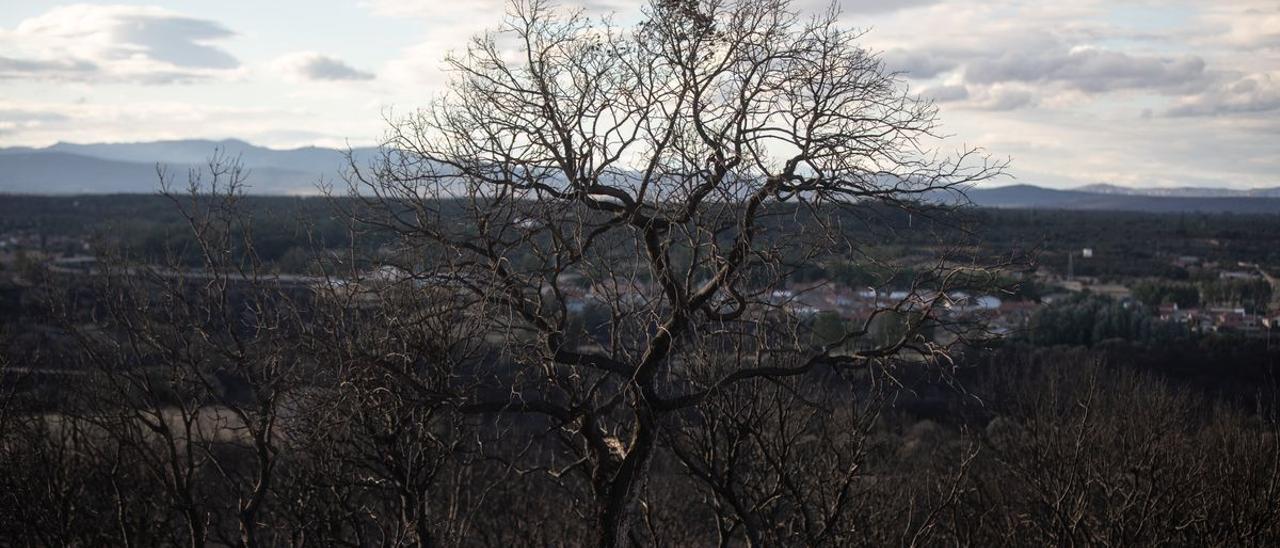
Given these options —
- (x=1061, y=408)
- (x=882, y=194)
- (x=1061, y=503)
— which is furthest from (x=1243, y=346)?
(x=882, y=194)

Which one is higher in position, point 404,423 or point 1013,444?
point 404,423

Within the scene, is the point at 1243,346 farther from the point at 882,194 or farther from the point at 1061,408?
the point at 882,194

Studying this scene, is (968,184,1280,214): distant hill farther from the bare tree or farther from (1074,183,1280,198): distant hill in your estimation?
the bare tree

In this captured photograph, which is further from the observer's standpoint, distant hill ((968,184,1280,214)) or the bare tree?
distant hill ((968,184,1280,214))

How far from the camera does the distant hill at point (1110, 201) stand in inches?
5281

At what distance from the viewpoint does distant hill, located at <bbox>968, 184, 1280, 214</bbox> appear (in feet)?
440

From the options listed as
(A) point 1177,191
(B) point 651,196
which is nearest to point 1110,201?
(A) point 1177,191

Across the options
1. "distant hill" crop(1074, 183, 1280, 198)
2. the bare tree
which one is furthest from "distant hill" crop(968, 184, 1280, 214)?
the bare tree

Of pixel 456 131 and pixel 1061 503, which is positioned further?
pixel 1061 503

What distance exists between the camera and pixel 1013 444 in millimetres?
22719

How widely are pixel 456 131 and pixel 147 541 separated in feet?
21.2

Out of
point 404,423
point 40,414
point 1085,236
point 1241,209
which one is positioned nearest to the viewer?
point 404,423

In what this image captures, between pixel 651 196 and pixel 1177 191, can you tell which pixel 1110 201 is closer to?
pixel 1177 191

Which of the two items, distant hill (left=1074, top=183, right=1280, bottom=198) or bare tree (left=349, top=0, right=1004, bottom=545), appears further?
distant hill (left=1074, top=183, right=1280, bottom=198)
